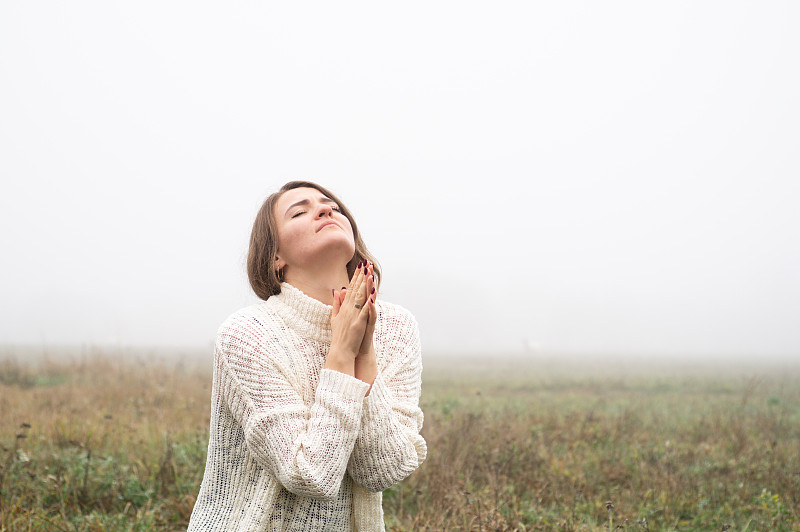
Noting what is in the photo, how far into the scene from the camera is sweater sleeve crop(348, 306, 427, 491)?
1.98 meters

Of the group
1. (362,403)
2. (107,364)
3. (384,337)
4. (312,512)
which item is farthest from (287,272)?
(107,364)

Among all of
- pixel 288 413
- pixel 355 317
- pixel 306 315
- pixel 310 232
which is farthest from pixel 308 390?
pixel 310 232

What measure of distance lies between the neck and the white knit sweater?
6 centimetres

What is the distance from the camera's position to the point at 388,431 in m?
2.00

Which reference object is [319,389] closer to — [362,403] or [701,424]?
[362,403]

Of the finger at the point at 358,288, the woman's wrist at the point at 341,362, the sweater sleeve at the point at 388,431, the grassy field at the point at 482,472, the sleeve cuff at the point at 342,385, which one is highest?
the finger at the point at 358,288

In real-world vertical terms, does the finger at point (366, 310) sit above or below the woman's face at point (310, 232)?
below

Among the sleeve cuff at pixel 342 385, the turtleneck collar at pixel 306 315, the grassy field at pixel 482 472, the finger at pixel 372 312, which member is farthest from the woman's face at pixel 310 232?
the grassy field at pixel 482 472

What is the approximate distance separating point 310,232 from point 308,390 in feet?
1.85

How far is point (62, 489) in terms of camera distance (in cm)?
458

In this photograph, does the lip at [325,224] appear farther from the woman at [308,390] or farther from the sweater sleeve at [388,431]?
the sweater sleeve at [388,431]

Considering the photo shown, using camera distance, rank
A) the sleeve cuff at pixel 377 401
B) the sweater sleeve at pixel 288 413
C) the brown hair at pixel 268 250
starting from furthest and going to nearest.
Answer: the brown hair at pixel 268 250 → the sleeve cuff at pixel 377 401 → the sweater sleeve at pixel 288 413

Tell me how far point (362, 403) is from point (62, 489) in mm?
3820

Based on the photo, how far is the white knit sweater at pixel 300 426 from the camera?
189 cm
